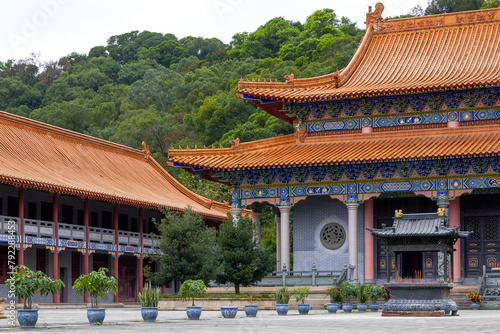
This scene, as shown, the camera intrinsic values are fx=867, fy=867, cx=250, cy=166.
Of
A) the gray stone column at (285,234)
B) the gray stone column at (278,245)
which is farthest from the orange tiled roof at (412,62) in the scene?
the gray stone column at (278,245)

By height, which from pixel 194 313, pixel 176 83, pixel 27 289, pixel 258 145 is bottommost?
pixel 194 313

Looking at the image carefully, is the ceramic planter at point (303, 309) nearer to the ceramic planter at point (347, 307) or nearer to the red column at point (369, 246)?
the ceramic planter at point (347, 307)

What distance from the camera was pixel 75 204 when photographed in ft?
160

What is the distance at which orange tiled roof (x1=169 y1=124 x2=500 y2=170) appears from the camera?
36.8m

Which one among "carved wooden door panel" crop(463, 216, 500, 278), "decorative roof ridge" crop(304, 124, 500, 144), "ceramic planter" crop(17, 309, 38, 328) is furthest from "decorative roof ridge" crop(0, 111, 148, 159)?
"ceramic planter" crop(17, 309, 38, 328)

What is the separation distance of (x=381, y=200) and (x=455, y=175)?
4.04 m

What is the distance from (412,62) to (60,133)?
20.8m

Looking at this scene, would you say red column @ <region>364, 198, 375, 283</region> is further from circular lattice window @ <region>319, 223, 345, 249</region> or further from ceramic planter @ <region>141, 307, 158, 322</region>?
ceramic planter @ <region>141, 307, 158, 322</region>

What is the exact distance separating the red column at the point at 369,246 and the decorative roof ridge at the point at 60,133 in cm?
1960

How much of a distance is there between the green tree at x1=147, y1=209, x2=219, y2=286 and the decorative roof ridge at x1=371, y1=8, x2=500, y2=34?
55.3 feet

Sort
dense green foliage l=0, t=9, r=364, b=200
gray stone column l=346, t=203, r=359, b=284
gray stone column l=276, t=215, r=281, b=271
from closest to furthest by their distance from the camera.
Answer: gray stone column l=346, t=203, r=359, b=284, gray stone column l=276, t=215, r=281, b=271, dense green foliage l=0, t=9, r=364, b=200

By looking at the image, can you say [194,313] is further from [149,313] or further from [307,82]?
[307,82]

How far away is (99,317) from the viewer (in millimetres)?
24797

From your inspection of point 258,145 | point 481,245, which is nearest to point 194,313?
point 258,145
